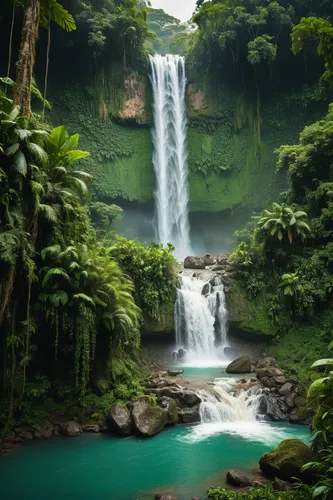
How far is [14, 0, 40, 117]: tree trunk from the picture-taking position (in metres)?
10.5

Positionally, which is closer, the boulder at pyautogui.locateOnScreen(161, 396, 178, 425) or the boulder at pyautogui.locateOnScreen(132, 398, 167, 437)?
the boulder at pyautogui.locateOnScreen(132, 398, 167, 437)

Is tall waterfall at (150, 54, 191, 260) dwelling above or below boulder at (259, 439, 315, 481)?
above

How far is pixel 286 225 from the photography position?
1662 cm

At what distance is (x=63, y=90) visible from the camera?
2697 centimetres

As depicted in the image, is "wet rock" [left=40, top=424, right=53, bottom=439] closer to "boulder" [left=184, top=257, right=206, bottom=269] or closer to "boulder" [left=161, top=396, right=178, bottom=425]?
"boulder" [left=161, top=396, right=178, bottom=425]

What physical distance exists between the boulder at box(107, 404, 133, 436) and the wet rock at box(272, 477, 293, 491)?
4113 millimetres

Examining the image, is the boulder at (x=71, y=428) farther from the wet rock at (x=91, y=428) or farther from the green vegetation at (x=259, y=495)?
the green vegetation at (x=259, y=495)

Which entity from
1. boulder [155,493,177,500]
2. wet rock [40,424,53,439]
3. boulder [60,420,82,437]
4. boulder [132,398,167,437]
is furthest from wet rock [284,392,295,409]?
wet rock [40,424,53,439]

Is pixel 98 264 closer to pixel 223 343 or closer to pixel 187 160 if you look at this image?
pixel 223 343

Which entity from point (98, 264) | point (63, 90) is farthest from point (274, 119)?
point (98, 264)

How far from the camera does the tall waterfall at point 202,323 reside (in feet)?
55.3

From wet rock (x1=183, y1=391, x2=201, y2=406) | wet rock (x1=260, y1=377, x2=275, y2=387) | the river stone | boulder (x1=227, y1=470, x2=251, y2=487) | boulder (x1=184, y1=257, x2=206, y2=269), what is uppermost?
boulder (x1=184, y1=257, x2=206, y2=269)

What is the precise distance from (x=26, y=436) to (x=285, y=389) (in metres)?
6.87

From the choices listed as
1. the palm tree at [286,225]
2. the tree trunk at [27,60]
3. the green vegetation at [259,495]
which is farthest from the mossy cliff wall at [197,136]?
the green vegetation at [259,495]
